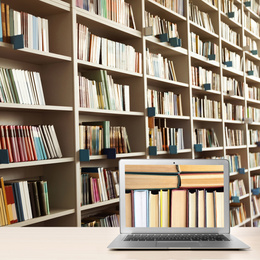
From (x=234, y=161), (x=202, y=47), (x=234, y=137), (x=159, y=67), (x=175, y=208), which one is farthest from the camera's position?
(x=234, y=137)

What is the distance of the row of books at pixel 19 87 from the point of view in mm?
2719

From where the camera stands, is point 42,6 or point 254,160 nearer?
point 42,6

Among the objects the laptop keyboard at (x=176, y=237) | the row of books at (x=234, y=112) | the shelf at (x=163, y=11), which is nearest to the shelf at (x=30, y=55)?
the shelf at (x=163, y=11)

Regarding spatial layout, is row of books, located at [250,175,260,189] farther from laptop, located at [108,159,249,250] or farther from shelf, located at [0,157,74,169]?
laptop, located at [108,159,249,250]

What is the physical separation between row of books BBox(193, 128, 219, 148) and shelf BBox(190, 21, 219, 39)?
46.8 inches

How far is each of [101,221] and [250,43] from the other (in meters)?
4.72

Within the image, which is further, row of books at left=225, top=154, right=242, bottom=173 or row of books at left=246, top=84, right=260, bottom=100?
row of books at left=246, top=84, right=260, bottom=100

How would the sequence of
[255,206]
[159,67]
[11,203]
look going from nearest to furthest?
[11,203] → [159,67] → [255,206]

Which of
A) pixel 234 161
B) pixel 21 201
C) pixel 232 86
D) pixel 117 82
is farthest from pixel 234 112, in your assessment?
pixel 21 201

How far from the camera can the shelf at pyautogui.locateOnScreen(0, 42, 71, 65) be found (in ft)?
9.14

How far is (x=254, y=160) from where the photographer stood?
688 centimetres

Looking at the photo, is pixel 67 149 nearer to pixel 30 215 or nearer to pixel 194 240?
pixel 30 215

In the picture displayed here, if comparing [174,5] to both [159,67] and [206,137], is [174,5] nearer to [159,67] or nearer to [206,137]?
[159,67]

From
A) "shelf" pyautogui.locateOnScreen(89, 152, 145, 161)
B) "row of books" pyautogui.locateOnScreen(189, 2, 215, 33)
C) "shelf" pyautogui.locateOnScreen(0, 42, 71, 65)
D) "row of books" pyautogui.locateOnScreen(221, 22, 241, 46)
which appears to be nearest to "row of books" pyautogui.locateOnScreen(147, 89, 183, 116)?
"shelf" pyautogui.locateOnScreen(89, 152, 145, 161)
